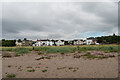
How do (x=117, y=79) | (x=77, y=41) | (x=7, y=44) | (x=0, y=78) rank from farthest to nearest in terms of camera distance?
1. (x=77, y=41)
2. (x=7, y=44)
3. (x=0, y=78)
4. (x=117, y=79)

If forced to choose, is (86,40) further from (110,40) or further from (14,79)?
(14,79)

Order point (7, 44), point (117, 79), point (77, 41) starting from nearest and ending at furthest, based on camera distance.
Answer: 1. point (117, 79)
2. point (7, 44)
3. point (77, 41)

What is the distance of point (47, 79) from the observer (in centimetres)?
492

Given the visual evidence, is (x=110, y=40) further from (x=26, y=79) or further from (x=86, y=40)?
(x=26, y=79)

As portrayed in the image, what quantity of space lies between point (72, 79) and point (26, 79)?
2.22 m

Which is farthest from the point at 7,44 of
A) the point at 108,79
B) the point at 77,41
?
the point at 108,79

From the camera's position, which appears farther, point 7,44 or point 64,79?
point 7,44

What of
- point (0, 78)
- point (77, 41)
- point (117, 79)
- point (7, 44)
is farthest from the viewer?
point (77, 41)

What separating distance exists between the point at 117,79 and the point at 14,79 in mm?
4889

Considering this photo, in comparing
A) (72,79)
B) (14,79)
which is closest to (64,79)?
(72,79)

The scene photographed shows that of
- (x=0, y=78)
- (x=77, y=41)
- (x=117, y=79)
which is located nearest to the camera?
(x=117, y=79)

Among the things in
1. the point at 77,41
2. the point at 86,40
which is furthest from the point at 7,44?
the point at 86,40

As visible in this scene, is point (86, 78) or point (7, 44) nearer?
point (86, 78)

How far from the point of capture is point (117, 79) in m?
4.80
